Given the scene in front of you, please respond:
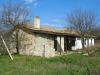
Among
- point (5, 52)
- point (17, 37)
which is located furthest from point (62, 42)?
point (5, 52)

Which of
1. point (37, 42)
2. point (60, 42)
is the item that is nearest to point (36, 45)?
point (37, 42)

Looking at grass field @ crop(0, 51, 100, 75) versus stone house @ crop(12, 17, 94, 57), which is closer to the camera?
grass field @ crop(0, 51, 100, 75)

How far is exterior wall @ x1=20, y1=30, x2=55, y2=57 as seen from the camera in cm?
3756

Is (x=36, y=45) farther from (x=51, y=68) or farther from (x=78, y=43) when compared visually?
(x=51, y=68)

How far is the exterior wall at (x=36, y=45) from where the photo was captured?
123 feet

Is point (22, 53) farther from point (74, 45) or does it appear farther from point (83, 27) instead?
point (83, 27)

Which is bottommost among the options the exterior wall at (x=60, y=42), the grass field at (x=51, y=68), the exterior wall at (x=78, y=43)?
the exterior wall at (x=78, y=43)

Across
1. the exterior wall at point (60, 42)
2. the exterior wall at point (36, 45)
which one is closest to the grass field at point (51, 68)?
the exterior wall at point (36, 45)

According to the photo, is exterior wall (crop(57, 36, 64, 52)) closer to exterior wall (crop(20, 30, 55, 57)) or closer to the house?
the house

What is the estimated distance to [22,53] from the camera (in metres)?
38.2

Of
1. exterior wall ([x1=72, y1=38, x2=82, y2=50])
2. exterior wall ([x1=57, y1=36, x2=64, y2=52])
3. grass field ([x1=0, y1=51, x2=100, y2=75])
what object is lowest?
exterior wall ([x1=72, y1=38, x2=82, y2=50])

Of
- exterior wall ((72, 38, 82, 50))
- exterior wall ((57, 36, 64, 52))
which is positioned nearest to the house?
exterior wall ((57, 36, 64, 52))

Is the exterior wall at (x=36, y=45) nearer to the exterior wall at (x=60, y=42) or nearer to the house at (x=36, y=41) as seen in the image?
the house at (x=36, y=41)

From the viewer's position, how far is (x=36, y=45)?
3794 centimetres
